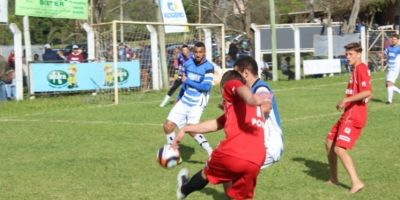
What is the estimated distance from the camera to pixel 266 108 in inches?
248

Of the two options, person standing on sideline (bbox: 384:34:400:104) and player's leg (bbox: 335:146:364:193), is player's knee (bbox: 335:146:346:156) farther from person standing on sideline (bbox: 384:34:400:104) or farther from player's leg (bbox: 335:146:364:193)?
person standing on sideline (bbox: 384:34:400:104)

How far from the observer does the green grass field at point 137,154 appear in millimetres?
8500

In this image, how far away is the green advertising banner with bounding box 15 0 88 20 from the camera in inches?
858

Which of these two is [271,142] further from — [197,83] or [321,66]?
[321,66]

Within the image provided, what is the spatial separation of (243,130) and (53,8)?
17.4 m

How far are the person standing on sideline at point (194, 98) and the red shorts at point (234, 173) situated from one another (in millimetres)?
4008

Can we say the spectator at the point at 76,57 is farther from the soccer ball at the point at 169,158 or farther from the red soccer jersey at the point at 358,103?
the soccer ball at the point at 169,158

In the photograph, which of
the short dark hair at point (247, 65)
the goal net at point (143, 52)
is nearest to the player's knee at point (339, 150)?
the short dark hair at point (247, 65)

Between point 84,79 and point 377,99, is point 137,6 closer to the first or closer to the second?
point 84,79

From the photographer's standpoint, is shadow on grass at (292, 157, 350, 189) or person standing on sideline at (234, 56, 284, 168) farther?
shadow on grass at (292, 157, 350, 189)

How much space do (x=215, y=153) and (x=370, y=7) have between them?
53.2 meters

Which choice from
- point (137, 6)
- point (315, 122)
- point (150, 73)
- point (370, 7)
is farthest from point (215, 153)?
point (370, 7)

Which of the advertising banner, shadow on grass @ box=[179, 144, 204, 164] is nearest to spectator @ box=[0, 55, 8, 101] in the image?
the advertising banner

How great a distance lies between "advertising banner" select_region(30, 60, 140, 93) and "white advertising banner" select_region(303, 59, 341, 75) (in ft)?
28.4
